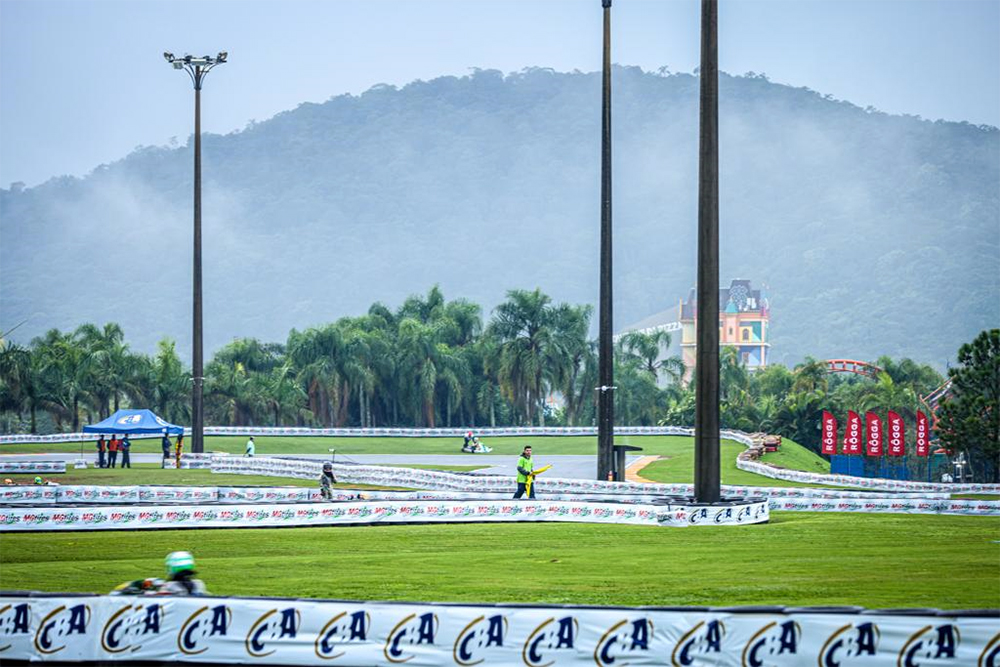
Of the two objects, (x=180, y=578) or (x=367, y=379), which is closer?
(x=180, y=578)

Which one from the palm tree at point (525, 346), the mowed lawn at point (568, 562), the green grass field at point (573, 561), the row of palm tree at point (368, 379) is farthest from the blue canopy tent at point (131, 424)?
the palm tree at point (525, 346)

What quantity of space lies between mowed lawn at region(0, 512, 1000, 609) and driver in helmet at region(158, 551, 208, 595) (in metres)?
4.70

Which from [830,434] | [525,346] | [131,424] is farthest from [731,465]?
[525,346]

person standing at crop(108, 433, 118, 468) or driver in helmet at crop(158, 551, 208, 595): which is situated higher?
driver in helmet at crop(158, 551, 208, 595)

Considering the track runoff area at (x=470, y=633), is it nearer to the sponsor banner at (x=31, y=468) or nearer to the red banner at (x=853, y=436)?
the sponsor banner at (x=31, y=468)

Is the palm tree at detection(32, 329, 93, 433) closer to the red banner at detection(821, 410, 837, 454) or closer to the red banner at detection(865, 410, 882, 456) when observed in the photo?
the red banner at detection(821, 410, 837, 454)

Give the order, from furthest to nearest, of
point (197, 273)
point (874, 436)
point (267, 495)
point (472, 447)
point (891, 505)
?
point (472, 447)
point (874, 436)
point (197, 273)
point (267, 495)
point (891, 505)

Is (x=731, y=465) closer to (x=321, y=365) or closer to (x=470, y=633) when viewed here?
(x=470, y=633)

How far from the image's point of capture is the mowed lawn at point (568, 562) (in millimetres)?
23234

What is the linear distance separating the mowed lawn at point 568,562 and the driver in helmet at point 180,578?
470 cm

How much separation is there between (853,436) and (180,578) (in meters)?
60.4

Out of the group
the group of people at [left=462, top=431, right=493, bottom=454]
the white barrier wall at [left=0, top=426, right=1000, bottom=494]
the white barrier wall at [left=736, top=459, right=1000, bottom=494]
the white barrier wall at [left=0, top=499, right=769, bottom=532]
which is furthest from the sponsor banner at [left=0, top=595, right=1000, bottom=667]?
the group of people at [left=462, top=431, right=493, bottom=454]

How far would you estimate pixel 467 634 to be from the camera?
56.5 ft

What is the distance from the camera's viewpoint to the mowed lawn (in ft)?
76.2
